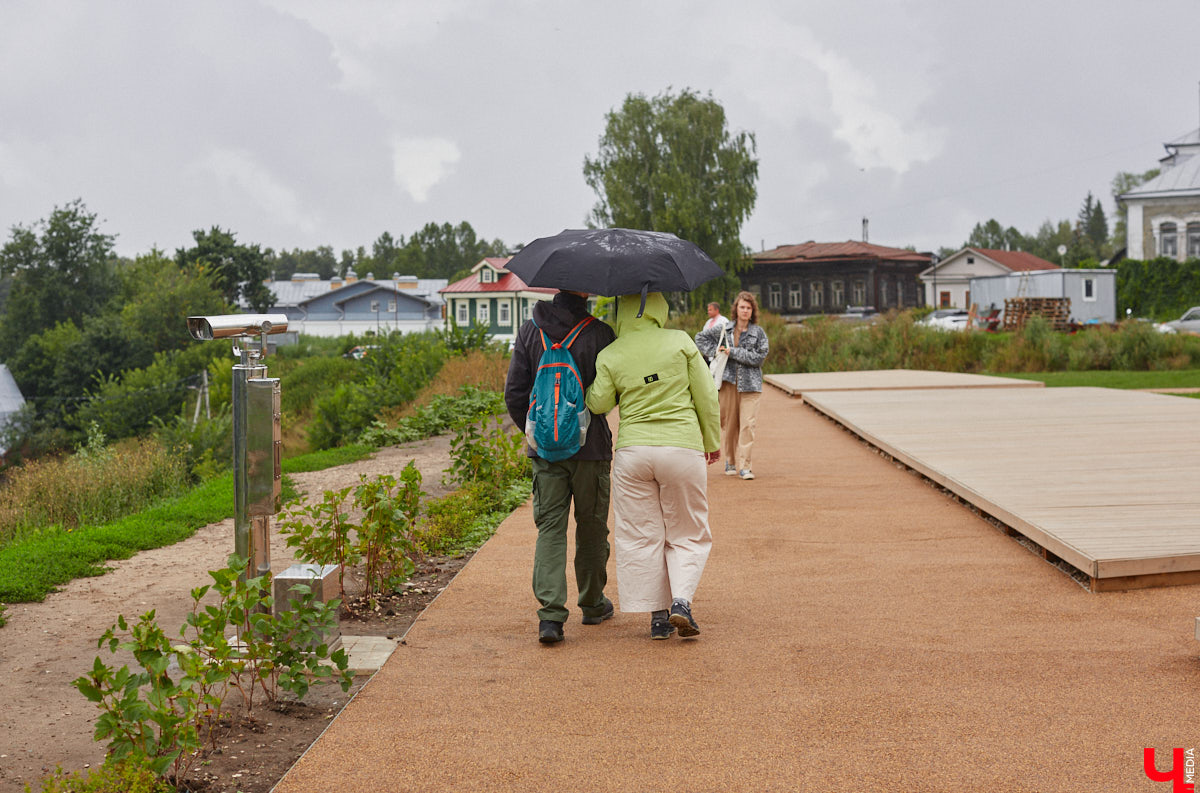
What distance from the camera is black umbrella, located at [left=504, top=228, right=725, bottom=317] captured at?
4.95m

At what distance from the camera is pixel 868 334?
30844 millimetres

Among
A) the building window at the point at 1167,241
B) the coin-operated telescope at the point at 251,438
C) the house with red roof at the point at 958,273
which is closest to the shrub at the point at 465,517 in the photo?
the coin-operated telescope at the point at 251,438

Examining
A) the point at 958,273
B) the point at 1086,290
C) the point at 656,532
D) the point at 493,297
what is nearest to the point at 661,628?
the point at 656,532

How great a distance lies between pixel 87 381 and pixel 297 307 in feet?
123

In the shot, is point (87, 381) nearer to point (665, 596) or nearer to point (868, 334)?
point (868, 334)

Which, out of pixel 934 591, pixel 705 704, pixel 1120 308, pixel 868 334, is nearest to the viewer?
pixel 705 704

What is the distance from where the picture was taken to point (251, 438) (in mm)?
4809

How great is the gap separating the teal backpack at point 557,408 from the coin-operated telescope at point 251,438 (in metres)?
1.15

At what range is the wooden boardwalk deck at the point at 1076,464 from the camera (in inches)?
240

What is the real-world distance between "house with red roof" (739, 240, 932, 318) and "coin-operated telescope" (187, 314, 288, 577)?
2819 inches

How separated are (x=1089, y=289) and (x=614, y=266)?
177ft

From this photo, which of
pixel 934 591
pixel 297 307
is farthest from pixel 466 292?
pixel 934 591

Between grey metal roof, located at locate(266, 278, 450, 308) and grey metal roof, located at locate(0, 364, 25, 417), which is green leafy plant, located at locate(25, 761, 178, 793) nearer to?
grey metal roof, located at locate(0, 364, 25, 417)

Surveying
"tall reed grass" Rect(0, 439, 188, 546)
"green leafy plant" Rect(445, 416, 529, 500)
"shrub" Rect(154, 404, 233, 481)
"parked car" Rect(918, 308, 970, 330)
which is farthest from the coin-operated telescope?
"parked car" Rect(918, 308, 970, 330)
